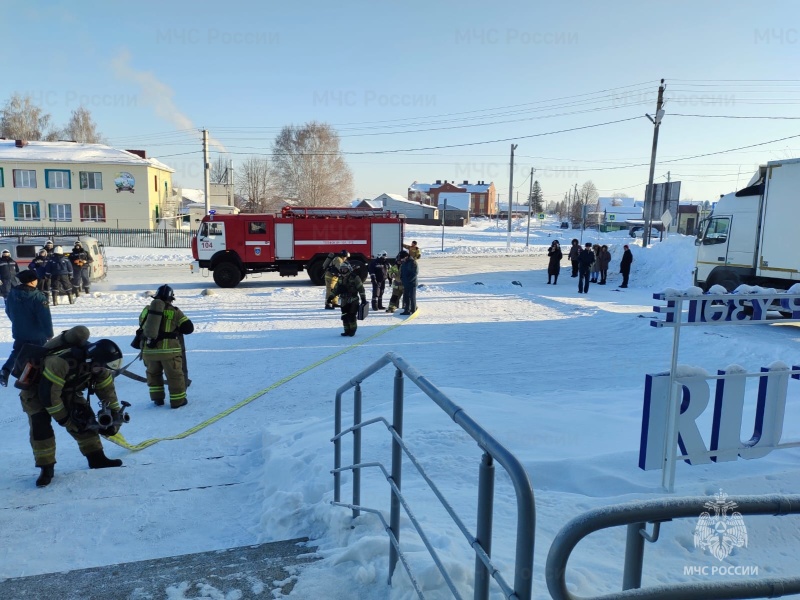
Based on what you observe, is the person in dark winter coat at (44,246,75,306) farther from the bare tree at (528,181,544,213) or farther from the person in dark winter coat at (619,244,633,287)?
the bare tree at (528,181,544,213)

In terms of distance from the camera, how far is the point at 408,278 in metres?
14.3

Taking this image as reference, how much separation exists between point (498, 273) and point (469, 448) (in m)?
21.2

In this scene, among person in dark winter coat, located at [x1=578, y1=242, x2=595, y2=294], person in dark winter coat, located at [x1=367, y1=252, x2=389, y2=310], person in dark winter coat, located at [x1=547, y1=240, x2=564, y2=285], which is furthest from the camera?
person in dark winter coat, located at [x1=547, y1=240, x2=564, y2=285]

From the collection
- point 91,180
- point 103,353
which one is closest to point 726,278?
point 103,353

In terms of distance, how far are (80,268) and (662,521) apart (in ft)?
60.2

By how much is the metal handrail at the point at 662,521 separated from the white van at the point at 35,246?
18.7 meters

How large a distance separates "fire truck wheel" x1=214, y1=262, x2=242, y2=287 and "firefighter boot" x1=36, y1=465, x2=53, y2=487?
15285 mm

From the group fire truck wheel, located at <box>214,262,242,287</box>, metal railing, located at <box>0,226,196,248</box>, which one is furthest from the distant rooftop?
fire truck wheel, located at <box>214,262,242,287</box>

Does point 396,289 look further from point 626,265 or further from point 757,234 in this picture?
point 626,265

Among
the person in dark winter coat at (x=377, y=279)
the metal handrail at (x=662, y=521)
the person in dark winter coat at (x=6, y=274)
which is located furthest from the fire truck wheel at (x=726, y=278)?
the person in dark winter coat at (x=6, y=274)

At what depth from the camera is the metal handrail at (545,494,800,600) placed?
1336mm

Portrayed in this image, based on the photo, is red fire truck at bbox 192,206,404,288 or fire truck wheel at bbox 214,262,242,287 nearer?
fire truck wheel at bbox 214,262,242,287

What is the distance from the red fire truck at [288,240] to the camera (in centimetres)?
2012

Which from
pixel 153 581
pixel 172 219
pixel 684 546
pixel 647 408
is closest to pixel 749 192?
pixel 647 408
